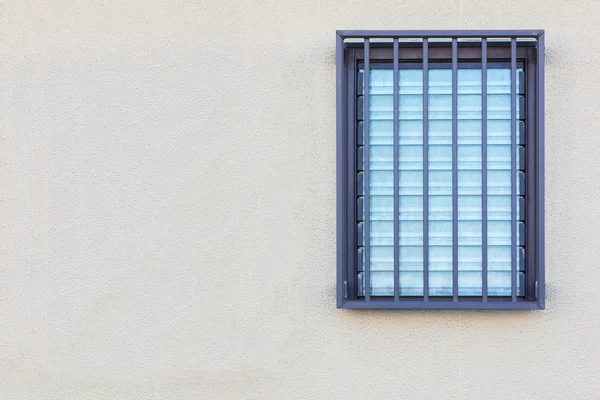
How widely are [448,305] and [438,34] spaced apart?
125 cm

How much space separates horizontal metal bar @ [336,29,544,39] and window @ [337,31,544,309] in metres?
0.05

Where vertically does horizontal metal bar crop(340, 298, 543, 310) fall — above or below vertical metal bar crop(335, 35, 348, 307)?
below

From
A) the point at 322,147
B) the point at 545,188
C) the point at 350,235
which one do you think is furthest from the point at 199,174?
the point at 545,188

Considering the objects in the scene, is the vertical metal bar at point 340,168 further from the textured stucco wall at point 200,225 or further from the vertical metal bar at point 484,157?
the vertical metal bar at point 484,157

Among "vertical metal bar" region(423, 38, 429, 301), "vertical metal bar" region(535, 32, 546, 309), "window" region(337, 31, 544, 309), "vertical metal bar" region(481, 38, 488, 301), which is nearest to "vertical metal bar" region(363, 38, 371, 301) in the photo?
"window" region(337, 31, 544, 309)

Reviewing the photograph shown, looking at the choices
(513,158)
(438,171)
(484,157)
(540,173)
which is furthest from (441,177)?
(540,173)

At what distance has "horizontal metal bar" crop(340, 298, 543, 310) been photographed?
277 centimetres

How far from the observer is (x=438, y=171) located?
9.39 feet

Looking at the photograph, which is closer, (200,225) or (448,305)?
(448,305)

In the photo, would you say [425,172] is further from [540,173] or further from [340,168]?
[540,173]

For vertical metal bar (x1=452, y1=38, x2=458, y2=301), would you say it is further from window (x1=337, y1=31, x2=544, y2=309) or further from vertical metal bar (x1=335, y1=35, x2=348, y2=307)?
vertical metal bar (x1=335, y1=35, x2=348, y2=307)

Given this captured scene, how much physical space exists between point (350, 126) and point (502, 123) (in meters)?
0.73

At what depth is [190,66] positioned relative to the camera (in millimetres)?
2889

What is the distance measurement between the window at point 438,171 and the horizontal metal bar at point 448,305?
0.03 metres
